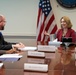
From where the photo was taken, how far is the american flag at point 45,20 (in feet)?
16.6

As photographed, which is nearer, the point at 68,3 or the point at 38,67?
the point at 38,67

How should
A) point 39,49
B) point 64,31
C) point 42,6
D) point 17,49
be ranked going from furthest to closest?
1. point 42,6
2. point 64,31
3. point 17,49
4. point 39,49

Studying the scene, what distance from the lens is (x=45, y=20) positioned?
5.19m

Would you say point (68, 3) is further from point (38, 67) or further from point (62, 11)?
point (38, 67)

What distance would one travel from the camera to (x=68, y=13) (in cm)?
517

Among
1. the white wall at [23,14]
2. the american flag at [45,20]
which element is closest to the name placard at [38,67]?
the american flag at [45,20]

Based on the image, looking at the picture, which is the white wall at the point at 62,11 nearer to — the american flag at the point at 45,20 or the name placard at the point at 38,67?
the american flag at the point at 45,20

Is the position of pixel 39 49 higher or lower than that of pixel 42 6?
lower

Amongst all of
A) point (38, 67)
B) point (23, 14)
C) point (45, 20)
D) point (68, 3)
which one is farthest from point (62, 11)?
point (38, 67)

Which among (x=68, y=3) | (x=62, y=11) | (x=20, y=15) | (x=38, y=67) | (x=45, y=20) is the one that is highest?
(x=68, y=3)

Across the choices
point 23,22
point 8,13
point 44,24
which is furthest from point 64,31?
point 8,13

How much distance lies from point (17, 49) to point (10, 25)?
101 inches

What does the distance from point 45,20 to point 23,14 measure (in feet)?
2.05

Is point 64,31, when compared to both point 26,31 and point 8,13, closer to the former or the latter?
point 26,31
